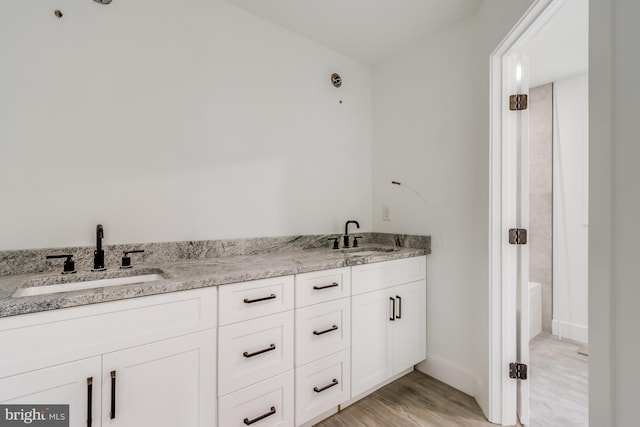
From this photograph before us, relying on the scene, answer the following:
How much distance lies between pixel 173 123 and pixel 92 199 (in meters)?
0.58

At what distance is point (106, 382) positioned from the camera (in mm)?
1022

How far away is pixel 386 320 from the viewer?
1968mm

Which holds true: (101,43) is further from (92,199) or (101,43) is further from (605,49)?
(605,49)

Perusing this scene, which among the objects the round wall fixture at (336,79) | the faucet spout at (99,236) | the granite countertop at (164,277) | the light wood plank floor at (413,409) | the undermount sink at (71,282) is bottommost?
the light wood plank floor at (413,409)

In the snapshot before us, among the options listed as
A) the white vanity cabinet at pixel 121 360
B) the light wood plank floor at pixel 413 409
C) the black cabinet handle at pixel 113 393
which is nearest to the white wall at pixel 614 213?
the light wood plank floor at pixel 413 409

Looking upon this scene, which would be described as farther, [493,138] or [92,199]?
[493,138]

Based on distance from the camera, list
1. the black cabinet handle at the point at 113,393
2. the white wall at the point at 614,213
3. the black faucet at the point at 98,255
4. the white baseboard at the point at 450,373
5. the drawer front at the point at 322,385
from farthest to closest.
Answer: the white baseboard at the point at 450,373
the drawer front at the point at 322,385
the black faucet at the point at 98,255
the black cabinet handle at the point at 113,393
the white wall at the point at 614,213

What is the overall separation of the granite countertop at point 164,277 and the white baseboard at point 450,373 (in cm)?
96

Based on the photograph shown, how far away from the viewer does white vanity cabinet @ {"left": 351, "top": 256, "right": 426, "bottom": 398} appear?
1.81 metres

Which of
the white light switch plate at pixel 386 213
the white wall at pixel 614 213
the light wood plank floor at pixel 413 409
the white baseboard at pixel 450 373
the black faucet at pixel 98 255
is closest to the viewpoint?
the white wall at pixel 614 213

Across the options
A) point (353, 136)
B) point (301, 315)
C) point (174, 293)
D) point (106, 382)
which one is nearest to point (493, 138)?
point (353, 136)

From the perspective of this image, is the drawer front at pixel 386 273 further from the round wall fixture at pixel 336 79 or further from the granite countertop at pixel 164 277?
the round wall fixture at pixel 336 79

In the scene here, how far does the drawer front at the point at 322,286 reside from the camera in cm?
154

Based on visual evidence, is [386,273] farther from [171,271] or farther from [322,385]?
[171,271]
